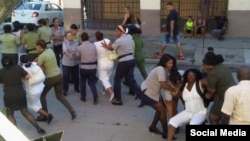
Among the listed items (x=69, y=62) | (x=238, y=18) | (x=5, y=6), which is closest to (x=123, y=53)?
(x=69, y=62)

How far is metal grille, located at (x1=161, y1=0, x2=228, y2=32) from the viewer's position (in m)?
15.6

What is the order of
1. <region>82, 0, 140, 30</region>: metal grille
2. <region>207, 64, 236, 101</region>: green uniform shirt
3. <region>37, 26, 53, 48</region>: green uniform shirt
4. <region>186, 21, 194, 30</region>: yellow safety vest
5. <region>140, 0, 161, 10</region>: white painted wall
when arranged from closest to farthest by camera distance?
<region>207, 64, 236, 101</region>: green uniform shirt < <region>37, 26, 53, 48</region>: green uniform shirt < <region>186, 21, 194, 30</region>: yellow safety vest < <region>140, 0, 161, 10</region>: white painted wall < <region>82, 0, 140, 30</region>: metal grille

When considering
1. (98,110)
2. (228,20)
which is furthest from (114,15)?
(98,110)

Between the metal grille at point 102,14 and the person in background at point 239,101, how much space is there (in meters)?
13.0

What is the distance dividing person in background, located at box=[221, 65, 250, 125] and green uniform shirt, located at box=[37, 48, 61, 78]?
11.2ft

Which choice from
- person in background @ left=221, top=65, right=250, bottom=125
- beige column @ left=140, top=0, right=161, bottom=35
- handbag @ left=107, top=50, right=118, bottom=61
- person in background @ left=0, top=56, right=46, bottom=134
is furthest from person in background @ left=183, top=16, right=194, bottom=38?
person in background @ left=221, top=65, right=250, bottom=125

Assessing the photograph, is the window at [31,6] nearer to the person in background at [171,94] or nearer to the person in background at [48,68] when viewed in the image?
the person in background at [48,68]

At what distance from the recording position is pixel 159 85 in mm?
6004

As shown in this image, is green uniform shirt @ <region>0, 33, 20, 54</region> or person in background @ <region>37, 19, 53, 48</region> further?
person in background @ <region>37, 19, 53, 48</region>

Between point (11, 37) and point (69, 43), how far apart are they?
1.42m

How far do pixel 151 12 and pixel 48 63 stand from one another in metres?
9.62

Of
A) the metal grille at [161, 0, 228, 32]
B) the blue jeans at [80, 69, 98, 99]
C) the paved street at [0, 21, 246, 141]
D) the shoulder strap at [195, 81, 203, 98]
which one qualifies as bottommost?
the paved street at [0, 21, 246, 141]

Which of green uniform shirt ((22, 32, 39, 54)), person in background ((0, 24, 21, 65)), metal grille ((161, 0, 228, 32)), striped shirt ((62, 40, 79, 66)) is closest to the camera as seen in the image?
striped shirt ((62, 40, 79, 66))

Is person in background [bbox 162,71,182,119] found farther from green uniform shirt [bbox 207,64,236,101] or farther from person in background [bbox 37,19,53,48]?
person in background [bbox 37,19,53,48]
